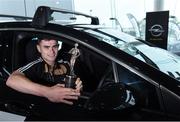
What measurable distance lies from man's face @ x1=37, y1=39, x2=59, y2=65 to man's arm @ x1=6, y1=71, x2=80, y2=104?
0.21m

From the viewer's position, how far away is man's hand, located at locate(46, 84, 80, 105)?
6.28 ft

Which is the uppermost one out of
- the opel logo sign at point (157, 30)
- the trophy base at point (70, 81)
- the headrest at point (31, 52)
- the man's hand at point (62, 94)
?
the headrest at point (31, 52)

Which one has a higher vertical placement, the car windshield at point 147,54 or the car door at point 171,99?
the car windshield at point 147,54

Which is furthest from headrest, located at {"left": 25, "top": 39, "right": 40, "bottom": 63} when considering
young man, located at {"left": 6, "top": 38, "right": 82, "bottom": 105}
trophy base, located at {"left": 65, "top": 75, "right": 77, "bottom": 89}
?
trophy base, located at {"left": 65, "top": 75, "right": 77, "bottom": 89}

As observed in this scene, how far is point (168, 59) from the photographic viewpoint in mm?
2387

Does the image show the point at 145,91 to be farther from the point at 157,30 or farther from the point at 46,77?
the point at 157,30

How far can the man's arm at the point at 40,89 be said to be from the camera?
1.93 meters

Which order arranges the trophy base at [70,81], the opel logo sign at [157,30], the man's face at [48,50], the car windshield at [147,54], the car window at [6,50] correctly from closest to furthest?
1. the trophy base at [70,81]
2. the car windshield at [147,54]
3. the man's face at [48,50]
4. the car window at [6,50]
5. the opel logo sign at [157,30]

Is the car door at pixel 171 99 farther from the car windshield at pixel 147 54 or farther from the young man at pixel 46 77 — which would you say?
the young man at pixel 46 77

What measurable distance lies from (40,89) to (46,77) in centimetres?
19

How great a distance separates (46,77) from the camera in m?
2.23

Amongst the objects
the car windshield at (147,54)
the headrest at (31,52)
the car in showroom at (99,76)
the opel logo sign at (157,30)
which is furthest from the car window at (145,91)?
the opel logo sign at (157,30)

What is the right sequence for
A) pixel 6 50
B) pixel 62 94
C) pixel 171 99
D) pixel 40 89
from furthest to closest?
1. pixel 6 50
2. pixel 40 89
3. pixel 62 94
4. pixel 171 99

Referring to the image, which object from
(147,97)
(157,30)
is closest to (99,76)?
(147,97)
